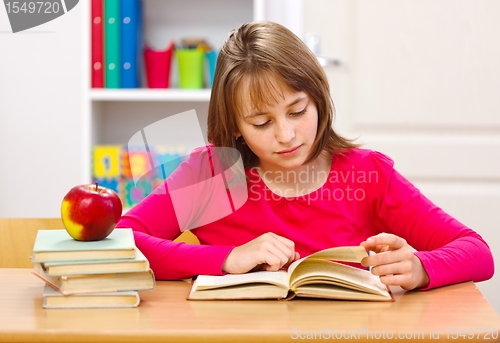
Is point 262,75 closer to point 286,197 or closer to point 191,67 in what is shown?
point 286,197

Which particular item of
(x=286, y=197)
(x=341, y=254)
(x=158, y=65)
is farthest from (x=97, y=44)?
(x=341, y=254)

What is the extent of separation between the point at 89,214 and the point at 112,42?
1472mm

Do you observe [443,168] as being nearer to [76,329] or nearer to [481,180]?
[481,180]

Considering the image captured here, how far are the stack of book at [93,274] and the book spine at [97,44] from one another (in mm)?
1514

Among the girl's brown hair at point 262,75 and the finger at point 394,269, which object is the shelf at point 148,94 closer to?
the girl's brown hair at point 262,75

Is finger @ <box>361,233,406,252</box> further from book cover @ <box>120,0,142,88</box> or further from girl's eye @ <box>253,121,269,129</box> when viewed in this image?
book cover @ <box>120,0,142,88</box>

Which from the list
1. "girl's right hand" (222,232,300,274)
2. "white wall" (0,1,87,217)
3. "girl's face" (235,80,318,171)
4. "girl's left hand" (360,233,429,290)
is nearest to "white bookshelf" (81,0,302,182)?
"white wall" (0,1,87,217)

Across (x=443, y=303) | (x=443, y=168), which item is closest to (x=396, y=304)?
(x=443, y=303)

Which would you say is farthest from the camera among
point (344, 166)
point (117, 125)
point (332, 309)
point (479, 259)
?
point (117, 125)

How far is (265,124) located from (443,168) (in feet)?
4.53

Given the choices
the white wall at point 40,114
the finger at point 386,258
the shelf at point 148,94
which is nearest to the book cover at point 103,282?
the finger at point 386,258

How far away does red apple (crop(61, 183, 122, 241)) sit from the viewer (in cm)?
96

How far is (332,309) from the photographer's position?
910 millimetres

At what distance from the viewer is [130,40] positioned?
2312mm
